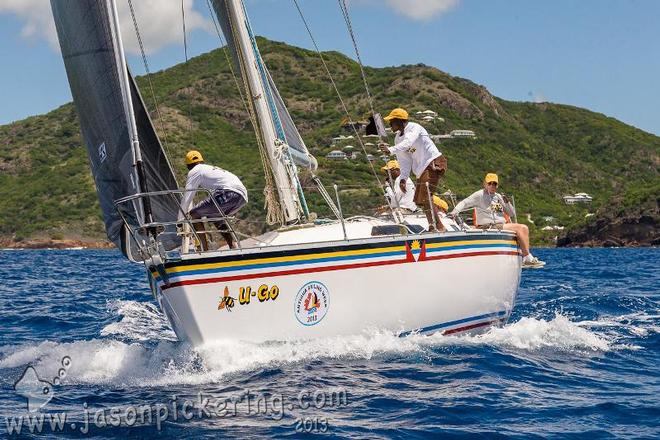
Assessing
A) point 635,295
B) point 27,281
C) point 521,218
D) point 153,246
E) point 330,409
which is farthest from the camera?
point 521,218

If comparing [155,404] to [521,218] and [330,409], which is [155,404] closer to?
[330,409]

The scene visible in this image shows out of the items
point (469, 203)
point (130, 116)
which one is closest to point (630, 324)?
point (469, 203)

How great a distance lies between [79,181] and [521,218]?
55.0 m

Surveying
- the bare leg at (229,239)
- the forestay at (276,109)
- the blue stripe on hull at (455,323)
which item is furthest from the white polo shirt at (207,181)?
the blue stripe on hull at (455,323)

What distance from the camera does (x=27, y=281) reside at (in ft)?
83.0

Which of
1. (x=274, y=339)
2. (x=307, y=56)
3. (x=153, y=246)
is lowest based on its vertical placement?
(x=274, y=339)

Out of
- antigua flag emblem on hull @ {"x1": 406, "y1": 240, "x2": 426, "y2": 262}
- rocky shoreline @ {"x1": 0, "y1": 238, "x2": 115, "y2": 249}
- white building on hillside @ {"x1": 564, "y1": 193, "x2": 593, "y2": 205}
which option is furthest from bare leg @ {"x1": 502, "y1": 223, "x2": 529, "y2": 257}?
white building on hillside @ {"x1": 564, "y1": 193, "x2": 593, "y2": 205}

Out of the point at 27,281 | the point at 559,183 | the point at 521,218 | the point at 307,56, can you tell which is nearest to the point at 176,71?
the point at 307,56

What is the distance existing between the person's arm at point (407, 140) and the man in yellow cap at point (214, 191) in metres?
1.98

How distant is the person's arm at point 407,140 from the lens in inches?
421

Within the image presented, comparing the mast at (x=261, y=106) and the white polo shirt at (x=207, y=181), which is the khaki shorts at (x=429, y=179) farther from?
the white polo shirt at (x=207, y=181)

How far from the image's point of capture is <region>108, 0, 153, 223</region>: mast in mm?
9336

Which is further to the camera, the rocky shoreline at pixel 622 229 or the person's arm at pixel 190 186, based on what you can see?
the rocky shoreline at pixel 622 229

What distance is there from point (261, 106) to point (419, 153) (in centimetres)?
247
